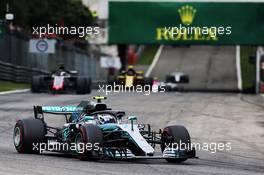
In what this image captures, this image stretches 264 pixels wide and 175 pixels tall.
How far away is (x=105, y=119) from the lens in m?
14.0

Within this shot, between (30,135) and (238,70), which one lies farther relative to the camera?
(238,70)

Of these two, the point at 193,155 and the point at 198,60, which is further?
the point at 198,60

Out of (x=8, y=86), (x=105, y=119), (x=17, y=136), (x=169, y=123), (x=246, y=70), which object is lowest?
(x=169, y=123)

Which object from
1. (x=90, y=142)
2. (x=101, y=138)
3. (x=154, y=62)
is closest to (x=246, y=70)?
(x=154, y=62)

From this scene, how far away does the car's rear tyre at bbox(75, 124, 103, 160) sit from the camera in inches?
512

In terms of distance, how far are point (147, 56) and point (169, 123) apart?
6146 cm

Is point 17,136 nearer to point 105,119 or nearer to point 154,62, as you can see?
point 105,119

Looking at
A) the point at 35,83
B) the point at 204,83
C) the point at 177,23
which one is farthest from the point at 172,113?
the point at 204,83

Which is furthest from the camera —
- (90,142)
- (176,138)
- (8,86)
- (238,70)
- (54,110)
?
(238,70)

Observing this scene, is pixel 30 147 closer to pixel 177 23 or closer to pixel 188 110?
pixel 188 110

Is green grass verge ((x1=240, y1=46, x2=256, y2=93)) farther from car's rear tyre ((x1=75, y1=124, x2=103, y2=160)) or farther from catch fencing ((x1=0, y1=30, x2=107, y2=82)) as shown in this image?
car's rear tyre ((x1=75, y1=124, x2=103, y2=160))

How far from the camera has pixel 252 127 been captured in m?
22.2

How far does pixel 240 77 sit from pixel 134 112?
43.7m

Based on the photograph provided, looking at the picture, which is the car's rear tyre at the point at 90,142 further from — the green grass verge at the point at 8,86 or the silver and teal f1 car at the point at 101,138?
the green grass verge at the point at 8,86
